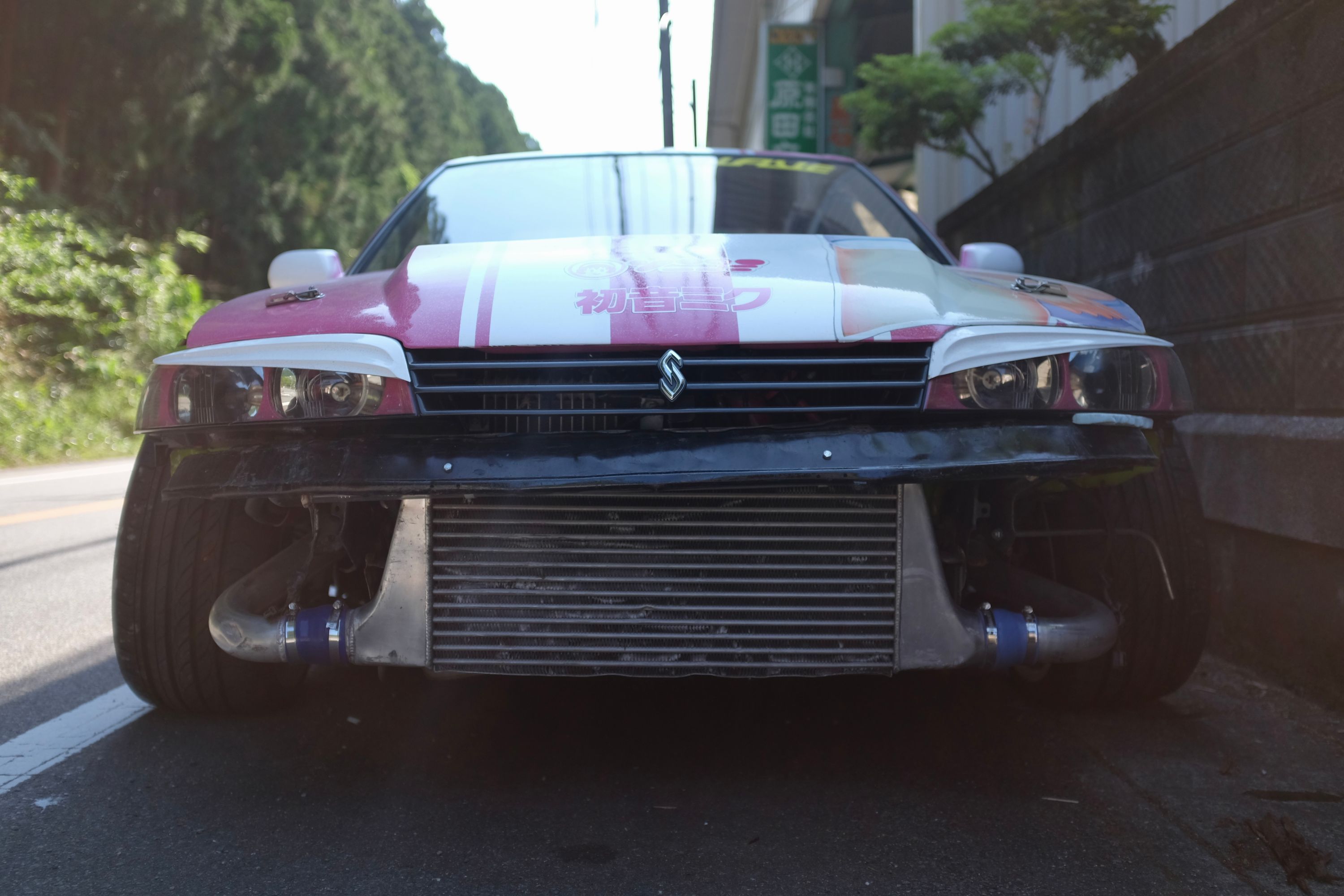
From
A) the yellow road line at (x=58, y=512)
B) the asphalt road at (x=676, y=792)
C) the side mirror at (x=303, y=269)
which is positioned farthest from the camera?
the yellow road line at (x=58, y=512)

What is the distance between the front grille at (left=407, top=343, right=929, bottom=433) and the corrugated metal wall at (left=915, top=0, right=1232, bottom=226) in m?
2.94

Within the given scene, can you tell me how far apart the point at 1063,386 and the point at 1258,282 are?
192 cm

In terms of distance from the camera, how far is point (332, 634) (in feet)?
7.79

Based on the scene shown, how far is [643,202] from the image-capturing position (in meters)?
3.64

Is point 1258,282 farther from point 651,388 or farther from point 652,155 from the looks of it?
point 651,388

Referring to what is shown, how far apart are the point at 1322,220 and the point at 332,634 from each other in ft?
9.80

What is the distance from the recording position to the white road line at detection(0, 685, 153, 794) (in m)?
2.66

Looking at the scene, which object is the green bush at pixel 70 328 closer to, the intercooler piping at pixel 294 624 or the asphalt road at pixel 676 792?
the asphalt road at pixel 676 792

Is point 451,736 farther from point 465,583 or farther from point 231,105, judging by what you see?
point 231,105

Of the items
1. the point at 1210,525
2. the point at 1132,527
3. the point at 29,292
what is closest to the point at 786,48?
the point at 29,292

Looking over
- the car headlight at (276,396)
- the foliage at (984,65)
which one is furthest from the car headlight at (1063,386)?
the foliage at (984,65)

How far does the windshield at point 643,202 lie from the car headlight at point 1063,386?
→ 114cm

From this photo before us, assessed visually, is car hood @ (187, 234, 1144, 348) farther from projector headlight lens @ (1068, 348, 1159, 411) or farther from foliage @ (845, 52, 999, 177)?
foliage @ (845, 52, 999, 177)

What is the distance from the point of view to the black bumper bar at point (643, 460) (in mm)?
2133
